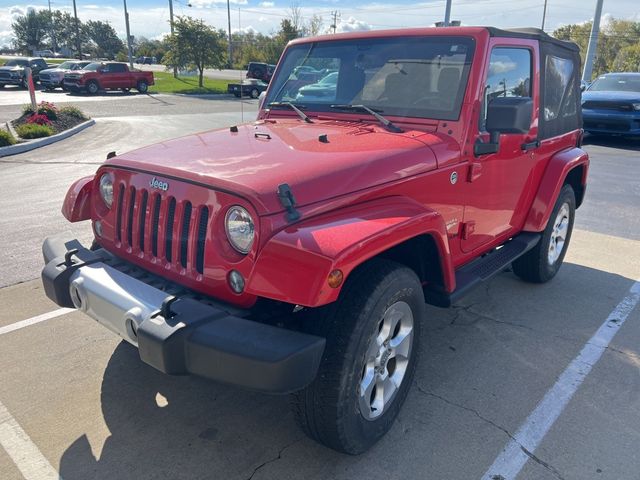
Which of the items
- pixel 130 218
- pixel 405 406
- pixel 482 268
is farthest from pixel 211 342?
pixel 482 268

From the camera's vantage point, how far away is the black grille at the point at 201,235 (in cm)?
247

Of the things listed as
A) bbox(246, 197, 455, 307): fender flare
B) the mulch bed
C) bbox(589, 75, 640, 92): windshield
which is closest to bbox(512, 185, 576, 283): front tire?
bbox(246, 197, 455, 307): fender flare

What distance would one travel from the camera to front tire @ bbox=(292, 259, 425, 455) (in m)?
2.33

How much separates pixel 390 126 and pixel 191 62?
32430 mm

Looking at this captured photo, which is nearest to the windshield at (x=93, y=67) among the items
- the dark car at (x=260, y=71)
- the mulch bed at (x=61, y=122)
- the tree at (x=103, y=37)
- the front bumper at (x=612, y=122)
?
the dark car at (x=260, y=71)

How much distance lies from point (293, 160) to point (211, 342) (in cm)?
103

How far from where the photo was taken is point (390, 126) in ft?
10.8

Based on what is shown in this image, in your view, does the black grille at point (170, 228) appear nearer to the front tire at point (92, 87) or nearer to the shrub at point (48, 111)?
the shrub at point (48, 111)

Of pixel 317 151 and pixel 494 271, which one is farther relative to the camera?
pixel 494 271

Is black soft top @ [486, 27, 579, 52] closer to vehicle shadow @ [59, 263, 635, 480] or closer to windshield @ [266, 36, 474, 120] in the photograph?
windshield @ [266, 36, 474, 120]

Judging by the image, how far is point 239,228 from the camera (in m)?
2.36

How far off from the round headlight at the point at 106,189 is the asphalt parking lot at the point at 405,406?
104cm

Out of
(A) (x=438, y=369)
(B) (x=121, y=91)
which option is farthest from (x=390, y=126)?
(B) (x=121, y=91)

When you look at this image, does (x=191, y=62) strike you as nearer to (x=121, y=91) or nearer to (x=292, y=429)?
(x=121, y=91)
